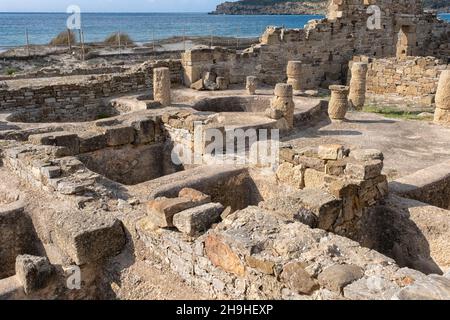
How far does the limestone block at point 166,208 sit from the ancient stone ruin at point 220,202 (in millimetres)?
23

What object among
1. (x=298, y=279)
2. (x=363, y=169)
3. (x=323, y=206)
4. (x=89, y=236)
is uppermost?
(x=363, y=169)

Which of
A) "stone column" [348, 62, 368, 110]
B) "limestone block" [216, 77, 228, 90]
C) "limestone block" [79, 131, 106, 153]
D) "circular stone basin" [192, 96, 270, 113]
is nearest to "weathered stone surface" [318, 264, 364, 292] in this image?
"limestone block" [79, 131, 106, 153]

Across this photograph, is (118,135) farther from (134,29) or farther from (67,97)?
(134,29)

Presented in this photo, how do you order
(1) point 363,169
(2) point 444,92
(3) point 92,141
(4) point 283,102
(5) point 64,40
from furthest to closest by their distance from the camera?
(5) point 64,40
(2) point 444,92
(4) point 283,102
(3) point 92,141
(1) point 363,169

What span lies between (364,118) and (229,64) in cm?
700

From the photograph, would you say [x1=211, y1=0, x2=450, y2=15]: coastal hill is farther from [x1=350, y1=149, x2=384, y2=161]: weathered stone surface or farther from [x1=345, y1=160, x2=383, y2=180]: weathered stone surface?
[x1=345, y1=160, x2=383, y2=180]: weathered stone surface

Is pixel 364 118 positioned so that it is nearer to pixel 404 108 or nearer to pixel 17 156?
pixel 404 108

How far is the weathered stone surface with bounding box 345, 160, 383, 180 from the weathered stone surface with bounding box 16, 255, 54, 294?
435 centimetres

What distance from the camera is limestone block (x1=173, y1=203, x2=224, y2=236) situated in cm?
512

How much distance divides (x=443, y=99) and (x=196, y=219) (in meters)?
11.7

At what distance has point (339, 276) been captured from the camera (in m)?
3.96

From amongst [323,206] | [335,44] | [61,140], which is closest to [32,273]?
[323,206]
